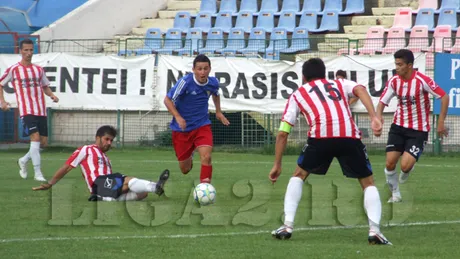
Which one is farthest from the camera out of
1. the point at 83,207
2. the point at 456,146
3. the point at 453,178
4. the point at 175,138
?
the point at 456,146

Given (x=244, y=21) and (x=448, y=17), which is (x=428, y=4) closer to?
(x=448, y=17)

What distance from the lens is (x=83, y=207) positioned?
438 inches

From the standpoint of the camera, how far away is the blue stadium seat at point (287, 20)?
2841cm

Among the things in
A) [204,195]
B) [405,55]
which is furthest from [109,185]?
[405,55]

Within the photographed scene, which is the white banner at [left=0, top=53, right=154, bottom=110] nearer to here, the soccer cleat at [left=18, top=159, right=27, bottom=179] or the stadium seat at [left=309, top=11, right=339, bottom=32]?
the stadium seat at [left=309, top=11, right=339, bottom=32]

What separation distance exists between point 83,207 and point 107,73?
42.4ft

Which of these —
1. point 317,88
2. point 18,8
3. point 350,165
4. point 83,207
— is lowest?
point 83,207

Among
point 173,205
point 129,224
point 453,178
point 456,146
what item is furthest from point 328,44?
point 129,224

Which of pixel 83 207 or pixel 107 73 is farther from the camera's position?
pixel 107 73

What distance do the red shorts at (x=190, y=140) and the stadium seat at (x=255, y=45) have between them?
10564 mm

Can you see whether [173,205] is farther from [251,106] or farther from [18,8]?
[18,8]

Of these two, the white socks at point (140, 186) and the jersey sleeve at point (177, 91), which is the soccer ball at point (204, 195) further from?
the jersey sleeve at point (177, 91)

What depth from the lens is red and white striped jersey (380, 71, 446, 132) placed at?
11.8 metres

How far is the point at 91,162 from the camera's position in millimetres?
11461
